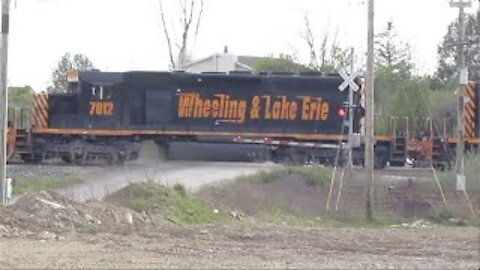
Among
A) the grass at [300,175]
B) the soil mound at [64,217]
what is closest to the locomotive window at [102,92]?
the grass at [300,175]

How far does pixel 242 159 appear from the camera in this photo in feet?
127

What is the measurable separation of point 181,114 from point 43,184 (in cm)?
1158

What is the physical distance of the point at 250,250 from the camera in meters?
15.7

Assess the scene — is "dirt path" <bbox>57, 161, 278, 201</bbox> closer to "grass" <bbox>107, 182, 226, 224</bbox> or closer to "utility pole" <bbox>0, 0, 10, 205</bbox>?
"grass" <bbox>107, 182, 226, 224</bbox>

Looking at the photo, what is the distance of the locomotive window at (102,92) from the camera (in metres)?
39.9

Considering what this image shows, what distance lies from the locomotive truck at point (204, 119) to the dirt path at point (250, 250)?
19.2 meters

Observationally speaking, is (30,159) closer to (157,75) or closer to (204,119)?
(157,75)

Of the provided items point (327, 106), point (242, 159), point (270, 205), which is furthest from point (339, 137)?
point (270, 205)

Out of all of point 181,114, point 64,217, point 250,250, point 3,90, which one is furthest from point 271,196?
point 181,114

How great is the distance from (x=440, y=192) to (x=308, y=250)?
44.4ft

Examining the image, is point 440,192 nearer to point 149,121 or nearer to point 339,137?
point 339,137

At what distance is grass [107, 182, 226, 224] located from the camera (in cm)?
2167

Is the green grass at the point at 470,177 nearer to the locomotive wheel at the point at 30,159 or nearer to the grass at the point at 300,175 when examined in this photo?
the grass at the point at 300,175

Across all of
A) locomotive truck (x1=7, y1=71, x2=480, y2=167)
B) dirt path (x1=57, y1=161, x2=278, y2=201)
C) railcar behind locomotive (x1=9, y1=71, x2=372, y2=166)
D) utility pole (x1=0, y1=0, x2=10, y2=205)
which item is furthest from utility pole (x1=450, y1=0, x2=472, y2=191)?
utility pole (x1=0, y1=0, x2=10, y2=205)
